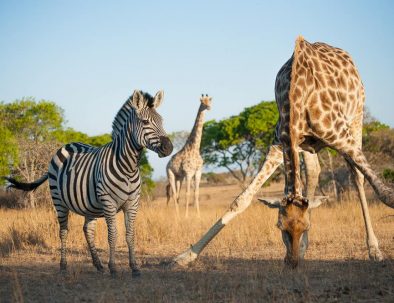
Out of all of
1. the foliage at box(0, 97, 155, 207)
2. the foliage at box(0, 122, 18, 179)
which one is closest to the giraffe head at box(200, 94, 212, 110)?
the foliage at box(0, 97, 155, 207)

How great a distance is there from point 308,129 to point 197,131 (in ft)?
35.6

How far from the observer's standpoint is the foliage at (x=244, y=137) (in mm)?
27969

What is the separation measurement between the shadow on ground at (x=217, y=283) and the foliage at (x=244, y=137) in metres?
20.9

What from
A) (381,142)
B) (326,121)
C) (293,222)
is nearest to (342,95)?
(326,121)

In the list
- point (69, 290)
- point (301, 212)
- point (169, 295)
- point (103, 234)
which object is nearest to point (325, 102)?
point (301, 212)

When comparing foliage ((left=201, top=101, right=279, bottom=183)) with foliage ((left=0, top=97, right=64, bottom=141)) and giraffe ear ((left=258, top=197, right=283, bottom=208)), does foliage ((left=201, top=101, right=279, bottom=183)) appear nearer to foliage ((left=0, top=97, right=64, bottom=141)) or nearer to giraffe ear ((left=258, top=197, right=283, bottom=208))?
foliage ((left=0, top=97, right=64, bottom=141))

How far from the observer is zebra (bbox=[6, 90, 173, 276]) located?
6715 millimetres

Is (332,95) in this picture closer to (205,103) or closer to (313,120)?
(313,120)

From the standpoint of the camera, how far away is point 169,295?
533 centimetres

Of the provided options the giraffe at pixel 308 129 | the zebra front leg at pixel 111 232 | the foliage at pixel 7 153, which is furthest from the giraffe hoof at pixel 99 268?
the foliage at pixel 7 153

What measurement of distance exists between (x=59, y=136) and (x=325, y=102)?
1827cm

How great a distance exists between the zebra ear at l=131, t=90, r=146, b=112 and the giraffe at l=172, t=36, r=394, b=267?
1814mm

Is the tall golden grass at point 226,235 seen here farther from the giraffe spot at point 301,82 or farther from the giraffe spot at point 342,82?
the giraffe spot at point 301,82

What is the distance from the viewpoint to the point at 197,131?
17234 mm
